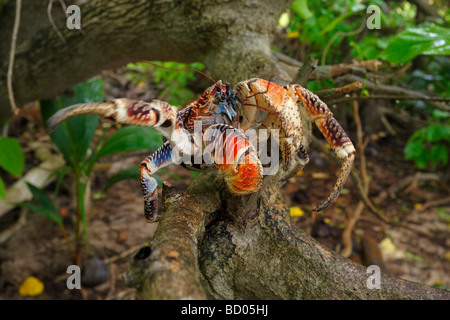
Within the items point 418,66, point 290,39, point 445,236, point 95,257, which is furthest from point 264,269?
point 418,66

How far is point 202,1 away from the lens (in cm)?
214

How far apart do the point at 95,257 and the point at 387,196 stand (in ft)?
10.4

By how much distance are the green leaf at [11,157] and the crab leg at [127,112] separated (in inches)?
73.7

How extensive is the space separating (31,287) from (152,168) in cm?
210

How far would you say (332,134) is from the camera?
1.20 meters

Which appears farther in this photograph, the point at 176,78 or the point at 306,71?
the point at 176,78

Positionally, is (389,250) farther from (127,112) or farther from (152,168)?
(127,112)

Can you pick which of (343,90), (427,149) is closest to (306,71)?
(343,90)

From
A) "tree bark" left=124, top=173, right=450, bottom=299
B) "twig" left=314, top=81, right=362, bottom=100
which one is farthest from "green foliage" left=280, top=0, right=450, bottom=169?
"tree bark" left=124, top=173, right=450, bottom=299

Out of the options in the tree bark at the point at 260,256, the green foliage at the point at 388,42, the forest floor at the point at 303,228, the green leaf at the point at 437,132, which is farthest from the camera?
the green leaf at the point at 437,132

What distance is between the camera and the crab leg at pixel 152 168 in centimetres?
131

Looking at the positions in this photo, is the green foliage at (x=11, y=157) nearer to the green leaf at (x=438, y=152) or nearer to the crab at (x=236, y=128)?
the crab at (x=236, y=128)

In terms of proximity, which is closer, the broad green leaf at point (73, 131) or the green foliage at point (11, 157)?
the green foliage at point (11, 157)

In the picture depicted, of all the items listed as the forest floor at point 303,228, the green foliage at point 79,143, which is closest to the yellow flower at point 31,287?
the forest floor at point 303,228
